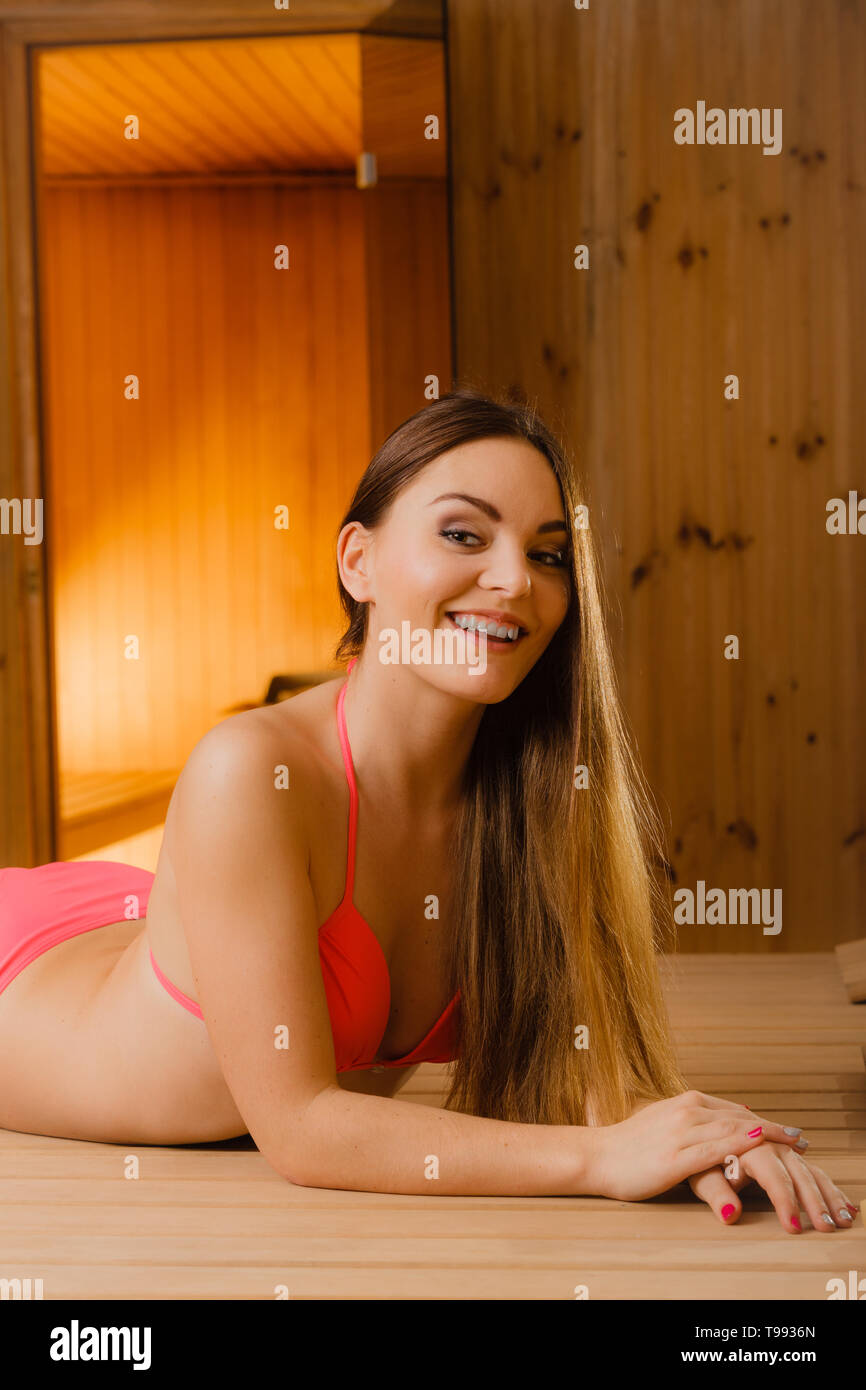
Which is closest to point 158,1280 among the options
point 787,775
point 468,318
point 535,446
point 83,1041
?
point 83,1041

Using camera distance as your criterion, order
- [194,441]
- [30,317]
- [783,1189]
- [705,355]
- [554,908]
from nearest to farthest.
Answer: [783,1189] < [554,908] < [705,355] < [30,317] < [194,441]

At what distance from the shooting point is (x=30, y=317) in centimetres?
330

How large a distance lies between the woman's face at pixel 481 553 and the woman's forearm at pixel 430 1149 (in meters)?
0.43

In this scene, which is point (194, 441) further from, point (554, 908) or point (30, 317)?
point (554, 908)

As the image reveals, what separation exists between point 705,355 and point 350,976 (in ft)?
7.10

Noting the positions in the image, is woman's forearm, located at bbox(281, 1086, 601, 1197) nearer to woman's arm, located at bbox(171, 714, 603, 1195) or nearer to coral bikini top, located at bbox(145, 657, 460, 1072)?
woman's arm, located at bbox(171, 714, 603, 1195)

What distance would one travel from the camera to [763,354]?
3004 mm

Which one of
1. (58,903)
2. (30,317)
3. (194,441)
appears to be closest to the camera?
(58,903)

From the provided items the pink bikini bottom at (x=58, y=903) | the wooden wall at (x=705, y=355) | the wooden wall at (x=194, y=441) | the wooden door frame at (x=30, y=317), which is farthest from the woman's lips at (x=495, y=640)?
the wooden wall at (x=194, y=441)

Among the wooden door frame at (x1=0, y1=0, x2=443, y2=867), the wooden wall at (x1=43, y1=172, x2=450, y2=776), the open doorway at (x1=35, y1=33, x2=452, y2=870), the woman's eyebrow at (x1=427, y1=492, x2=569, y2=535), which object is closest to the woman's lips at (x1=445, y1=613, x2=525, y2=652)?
the woman's eyebrow at (x1=427, y1=492, x2=569, y2=535)

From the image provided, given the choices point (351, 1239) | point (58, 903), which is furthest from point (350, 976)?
point (58, 903)

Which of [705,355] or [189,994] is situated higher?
[705,355]

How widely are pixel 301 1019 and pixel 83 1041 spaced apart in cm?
42

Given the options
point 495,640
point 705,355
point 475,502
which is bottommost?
point 495,640
